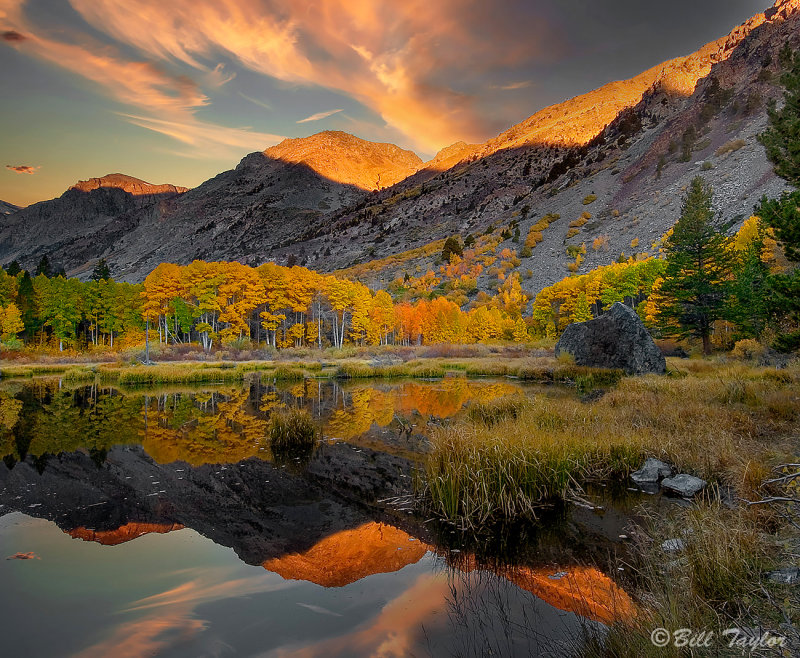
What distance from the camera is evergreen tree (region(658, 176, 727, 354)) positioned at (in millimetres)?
34594

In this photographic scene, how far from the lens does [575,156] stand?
5256 inches

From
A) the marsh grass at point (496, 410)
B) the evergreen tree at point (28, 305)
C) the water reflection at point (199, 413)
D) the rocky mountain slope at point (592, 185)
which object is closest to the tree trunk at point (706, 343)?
the water reflection at point (199, 413)

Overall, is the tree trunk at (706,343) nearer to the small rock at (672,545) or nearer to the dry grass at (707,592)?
the dry grass at (707,592)

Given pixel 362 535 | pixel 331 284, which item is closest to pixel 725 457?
pixel 362 535

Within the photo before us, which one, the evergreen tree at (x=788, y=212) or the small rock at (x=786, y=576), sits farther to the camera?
the evergreen tree at (x=788, y=212)

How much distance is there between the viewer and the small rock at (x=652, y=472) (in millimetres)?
8789

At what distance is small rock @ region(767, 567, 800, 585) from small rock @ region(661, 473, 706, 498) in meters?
4.13

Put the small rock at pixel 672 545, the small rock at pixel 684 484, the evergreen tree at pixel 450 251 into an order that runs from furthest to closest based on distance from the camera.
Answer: the evergreen tree at pixel 450 251 < the small rock at pixel 684 484 < the small rock at pixel 672 545

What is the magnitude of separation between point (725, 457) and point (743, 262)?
118 feet

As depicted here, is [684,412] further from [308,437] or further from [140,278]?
[140,278]

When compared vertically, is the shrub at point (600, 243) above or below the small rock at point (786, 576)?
above

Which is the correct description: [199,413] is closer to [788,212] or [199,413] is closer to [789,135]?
[788,212]

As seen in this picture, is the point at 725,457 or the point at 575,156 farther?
the point at 575,156

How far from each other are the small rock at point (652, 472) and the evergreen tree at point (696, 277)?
30872 millimetres
